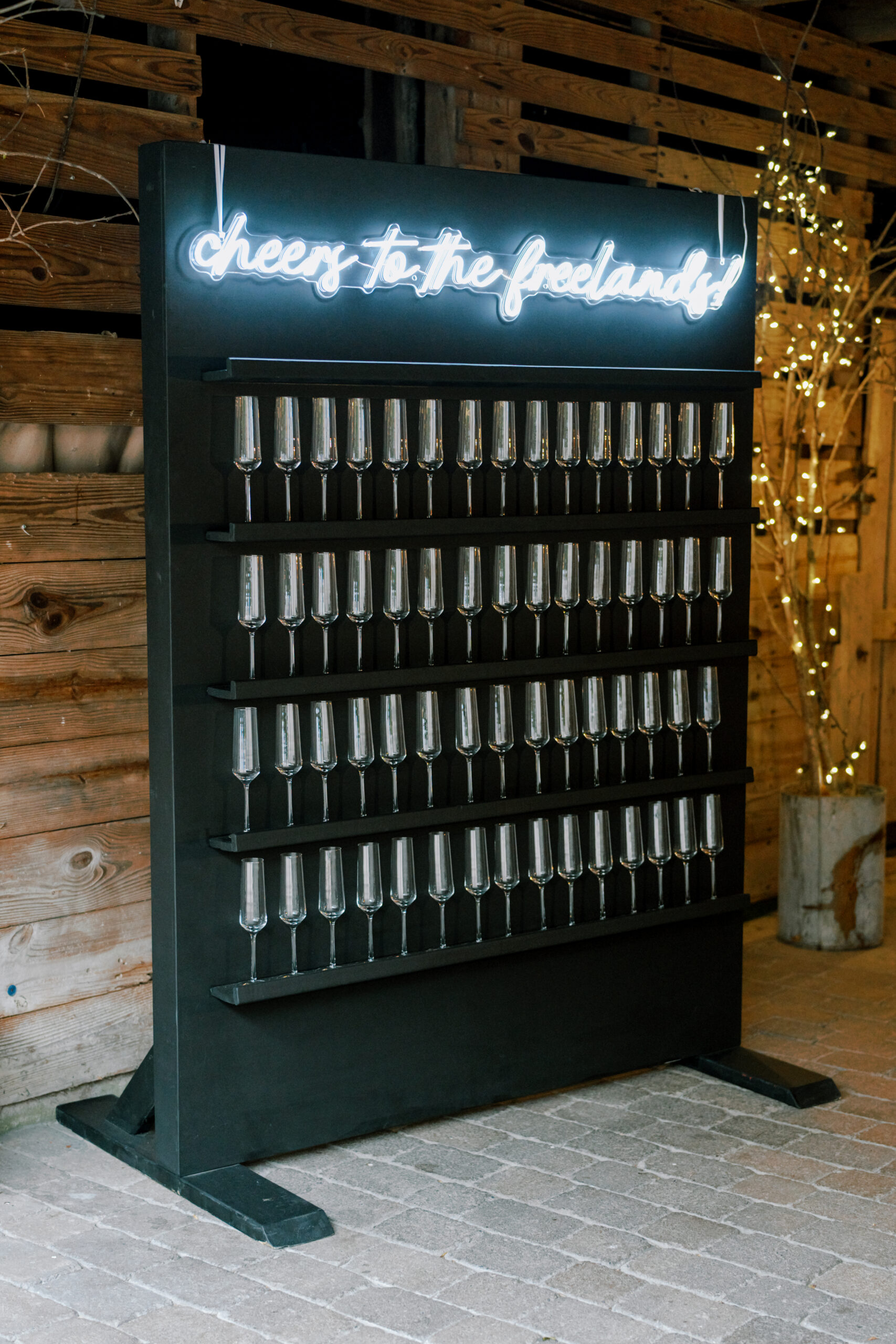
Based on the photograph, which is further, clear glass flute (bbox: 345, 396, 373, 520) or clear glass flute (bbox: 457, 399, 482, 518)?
clear glass flute (bbox: 457, 399, 482, 518)

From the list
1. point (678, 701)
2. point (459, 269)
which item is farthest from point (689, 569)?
point (459, 269)

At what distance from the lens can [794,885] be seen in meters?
5.59

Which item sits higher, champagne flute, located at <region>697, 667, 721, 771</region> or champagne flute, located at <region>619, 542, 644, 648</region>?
champagne flute, located at <region>619, 542, 644, 648</region>

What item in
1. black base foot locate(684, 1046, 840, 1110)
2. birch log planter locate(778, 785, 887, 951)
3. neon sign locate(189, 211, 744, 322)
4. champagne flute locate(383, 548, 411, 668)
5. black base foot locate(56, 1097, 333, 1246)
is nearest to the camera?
black base foot locate(56, 1097, 333, 1246)

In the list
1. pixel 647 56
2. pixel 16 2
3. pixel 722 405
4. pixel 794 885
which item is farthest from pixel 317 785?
pixel 647 56

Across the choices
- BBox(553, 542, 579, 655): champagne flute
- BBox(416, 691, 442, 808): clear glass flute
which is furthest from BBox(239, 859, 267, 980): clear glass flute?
BBox(553, 542, 579, 655): champagne flute

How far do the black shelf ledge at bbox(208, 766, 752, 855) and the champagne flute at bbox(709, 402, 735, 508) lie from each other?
852 millimetres

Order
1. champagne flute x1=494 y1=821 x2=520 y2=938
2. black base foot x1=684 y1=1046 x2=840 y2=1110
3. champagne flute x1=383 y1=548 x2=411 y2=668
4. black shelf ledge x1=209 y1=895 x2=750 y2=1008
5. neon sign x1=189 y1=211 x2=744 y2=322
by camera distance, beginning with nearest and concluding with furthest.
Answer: neon sign x1=189 y1=211 x2=744 y2=322
black shelf ledge x1=209 y1=895 x2=750 y2=1008
champagne flute x1=383 y1=548 x2=411 y2=668
champagne flute x1=494 y1=821 x2=520 y2=938
black base foot x1=684 y1=1046 x2=840 y2=1110

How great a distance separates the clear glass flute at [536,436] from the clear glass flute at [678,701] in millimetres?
700

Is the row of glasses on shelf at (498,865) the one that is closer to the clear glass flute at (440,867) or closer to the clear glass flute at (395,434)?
the clear glass flute at (440,867)

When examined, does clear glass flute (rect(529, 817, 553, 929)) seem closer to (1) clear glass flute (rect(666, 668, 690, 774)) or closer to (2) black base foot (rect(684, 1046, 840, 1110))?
(1) clear glass flute (rect(666, 668, 690, 774))

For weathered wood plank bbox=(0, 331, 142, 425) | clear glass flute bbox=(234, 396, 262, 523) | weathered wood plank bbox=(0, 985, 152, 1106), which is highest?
weathered wood plank bbox=(0, 331, 142, 425)

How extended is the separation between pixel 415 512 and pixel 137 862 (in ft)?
4.11

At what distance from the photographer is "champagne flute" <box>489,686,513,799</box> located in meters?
3.86
